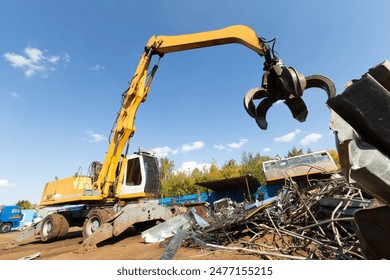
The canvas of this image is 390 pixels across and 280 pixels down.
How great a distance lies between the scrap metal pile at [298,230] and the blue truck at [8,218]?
2172 centimetres

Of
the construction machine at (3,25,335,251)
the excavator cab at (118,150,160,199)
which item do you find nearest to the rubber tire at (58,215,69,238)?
the construction machine at (3,25,335,251)

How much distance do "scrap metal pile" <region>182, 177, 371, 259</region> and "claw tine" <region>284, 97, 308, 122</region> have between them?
139cm

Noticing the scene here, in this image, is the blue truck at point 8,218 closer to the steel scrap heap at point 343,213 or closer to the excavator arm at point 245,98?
the excavator arm at point 245,98

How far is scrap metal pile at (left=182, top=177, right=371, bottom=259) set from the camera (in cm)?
290

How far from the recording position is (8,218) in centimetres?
1911

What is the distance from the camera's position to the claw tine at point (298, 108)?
120 inches

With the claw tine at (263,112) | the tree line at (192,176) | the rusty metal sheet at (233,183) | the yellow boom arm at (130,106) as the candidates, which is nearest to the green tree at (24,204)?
the tree line at (192,176)

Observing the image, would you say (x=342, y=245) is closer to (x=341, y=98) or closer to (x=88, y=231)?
(x=341, y=98)

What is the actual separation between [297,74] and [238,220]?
2.79 metres

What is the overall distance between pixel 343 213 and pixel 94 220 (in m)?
6.76

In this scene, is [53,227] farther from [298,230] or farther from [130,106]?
[298,230]

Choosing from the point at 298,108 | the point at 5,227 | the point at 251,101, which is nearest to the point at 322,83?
the point at 298,108

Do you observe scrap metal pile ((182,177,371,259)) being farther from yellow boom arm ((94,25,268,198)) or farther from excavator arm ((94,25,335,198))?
yellow boom arm ((94,25,268,198))

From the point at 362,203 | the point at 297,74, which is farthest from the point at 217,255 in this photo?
the point at 297,74
